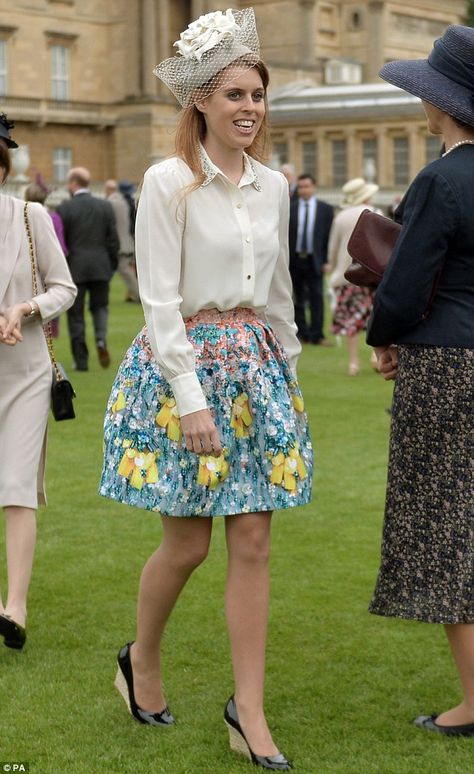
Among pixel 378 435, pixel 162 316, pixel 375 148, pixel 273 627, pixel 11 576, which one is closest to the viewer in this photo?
pixel 162 316

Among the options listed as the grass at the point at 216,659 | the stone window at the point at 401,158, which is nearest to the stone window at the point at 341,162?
the stone window at the point at 401,158

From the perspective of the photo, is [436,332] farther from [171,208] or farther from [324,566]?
[324,566]

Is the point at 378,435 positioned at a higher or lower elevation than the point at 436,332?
lower

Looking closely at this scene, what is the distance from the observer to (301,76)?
68312mm

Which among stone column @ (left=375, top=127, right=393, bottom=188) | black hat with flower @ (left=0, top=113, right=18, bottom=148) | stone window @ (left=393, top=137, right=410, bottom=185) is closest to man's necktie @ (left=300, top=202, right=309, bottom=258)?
black hat with flower @ (left=0, top=113, right=18, bottom=148)

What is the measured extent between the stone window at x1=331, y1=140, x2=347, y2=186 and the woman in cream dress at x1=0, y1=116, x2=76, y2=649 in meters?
51.8

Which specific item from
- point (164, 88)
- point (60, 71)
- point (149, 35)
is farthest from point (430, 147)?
point (60, 71)

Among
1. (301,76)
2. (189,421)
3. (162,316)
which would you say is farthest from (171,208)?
(301,76)

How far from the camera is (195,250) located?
165 inches

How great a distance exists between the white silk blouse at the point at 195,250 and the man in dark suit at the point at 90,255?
1125 centimetres

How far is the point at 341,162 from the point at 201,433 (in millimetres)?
53979

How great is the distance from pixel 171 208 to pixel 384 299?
2.18ft

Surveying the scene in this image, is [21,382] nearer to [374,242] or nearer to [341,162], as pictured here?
[374,242]

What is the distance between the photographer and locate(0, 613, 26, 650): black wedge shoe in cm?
525
